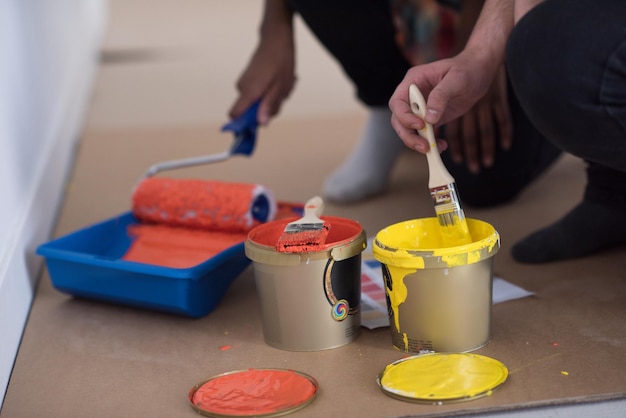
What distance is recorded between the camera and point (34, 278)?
139 centimetres

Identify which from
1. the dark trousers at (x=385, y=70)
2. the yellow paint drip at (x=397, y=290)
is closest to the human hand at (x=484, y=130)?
the dark trousers at (x=385, y=70)

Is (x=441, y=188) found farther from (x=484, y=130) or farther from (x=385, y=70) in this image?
(x=385, y=70)

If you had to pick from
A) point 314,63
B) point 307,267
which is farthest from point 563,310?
point 314,63

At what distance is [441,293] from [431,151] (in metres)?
0.17

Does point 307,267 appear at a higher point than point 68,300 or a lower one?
higher

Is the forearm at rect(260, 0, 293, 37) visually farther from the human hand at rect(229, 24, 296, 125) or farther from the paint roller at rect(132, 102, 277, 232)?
the paint roller at rect(132, 102, 277, 232)

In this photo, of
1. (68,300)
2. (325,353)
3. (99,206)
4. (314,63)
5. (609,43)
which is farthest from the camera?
(314,63)

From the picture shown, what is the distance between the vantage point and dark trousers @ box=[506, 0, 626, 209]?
973mm

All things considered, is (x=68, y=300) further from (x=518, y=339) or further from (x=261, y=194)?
(x=518, y=339)

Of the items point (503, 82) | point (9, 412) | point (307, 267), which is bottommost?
point (9, 412)

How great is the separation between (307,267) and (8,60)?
0.78m

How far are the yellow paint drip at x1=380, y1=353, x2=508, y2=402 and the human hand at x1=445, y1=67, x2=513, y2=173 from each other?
2.01ft

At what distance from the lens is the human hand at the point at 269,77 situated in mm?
1565

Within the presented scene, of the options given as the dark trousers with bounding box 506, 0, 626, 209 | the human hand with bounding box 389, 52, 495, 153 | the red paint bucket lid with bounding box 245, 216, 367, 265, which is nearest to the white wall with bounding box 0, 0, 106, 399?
the red paint bucket lid with bounding box 245, 216, 367, 265
